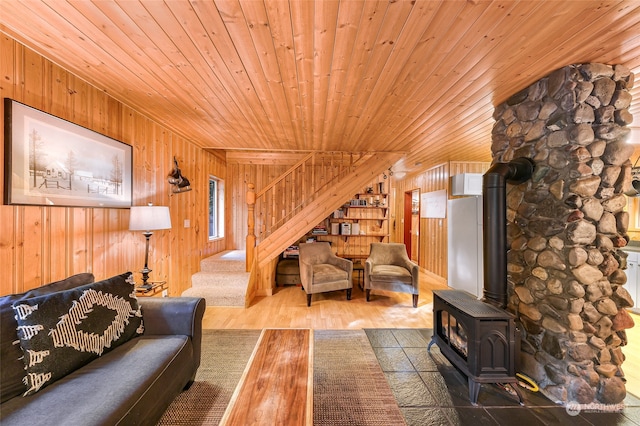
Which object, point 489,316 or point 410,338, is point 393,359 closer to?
point 410,338

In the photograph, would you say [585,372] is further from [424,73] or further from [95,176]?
[95,176]

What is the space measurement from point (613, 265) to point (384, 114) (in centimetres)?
229

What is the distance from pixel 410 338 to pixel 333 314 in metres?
1.07

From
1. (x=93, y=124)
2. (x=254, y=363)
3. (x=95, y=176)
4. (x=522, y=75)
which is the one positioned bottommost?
(x=254, y=363)

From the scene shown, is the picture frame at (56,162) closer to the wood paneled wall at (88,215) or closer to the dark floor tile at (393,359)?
the wood paneled wall at (88,215)

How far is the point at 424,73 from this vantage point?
187 centimetres

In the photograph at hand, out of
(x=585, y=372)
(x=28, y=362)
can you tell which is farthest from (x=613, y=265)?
(x=28, y=362)

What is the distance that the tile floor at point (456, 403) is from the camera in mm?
1635

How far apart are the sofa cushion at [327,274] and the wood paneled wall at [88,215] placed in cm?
→ 204

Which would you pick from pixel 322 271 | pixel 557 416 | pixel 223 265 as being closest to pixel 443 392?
pixel 557 416

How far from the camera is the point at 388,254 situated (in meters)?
4.21

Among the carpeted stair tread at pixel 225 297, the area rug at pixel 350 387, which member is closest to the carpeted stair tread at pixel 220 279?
the carpeted stair tread at pixel 225 297

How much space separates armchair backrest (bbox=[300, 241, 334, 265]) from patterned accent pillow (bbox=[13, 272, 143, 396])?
2.59 metres

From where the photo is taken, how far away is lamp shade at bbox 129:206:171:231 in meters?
2.33
